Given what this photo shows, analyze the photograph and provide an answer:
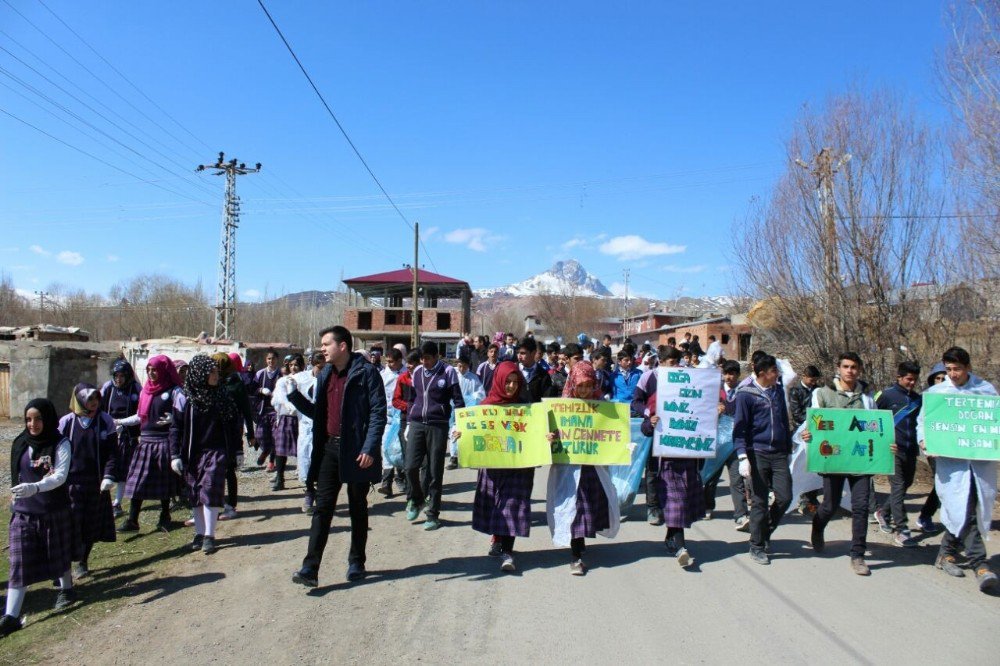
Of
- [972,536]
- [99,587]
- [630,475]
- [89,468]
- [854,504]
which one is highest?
[89,468]

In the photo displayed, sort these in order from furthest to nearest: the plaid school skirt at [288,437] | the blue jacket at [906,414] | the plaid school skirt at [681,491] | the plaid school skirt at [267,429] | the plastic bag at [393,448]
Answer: the plaid school skirt at [267,429] → the plaid school skirt at [288,437] → the plastic bag at [393,448] → the blue jacket at [906,414] → the plaid school skirt at [681,491]

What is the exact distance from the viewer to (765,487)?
5840 millimetres

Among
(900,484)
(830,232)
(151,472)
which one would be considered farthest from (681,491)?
(830,232)

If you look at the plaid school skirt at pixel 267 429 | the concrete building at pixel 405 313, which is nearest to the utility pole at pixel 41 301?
the concrete building at pixel 405 313

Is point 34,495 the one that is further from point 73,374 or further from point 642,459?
point 73,374

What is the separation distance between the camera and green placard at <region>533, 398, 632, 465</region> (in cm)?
566

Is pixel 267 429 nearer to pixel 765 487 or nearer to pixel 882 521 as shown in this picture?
pixel 765 487

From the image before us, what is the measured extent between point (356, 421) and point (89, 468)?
2.58 m

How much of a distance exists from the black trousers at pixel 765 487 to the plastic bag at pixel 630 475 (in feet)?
5.83

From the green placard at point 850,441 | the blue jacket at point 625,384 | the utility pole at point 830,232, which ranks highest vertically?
the utility pole at point 830,232

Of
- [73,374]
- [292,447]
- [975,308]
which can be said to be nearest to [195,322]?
[73,374]

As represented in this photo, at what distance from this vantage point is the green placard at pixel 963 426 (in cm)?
550

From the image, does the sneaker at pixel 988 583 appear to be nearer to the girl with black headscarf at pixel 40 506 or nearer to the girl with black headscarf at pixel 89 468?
the girl with black headscarf at pixel 40 506

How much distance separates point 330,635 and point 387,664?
62 cm
